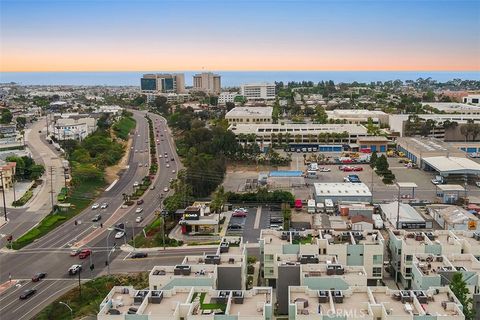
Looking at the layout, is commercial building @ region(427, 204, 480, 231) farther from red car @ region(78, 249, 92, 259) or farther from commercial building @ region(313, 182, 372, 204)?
red car @ region(78, 249, 92, 259)

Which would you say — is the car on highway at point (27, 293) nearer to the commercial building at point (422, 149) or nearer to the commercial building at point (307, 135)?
the commercial building at point (422, 149)

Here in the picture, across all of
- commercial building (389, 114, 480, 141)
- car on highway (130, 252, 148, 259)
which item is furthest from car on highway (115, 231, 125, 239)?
commercial building (389, 114, 480, 141)

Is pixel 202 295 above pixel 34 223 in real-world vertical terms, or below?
above

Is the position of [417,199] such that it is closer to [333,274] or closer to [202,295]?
[333,274]

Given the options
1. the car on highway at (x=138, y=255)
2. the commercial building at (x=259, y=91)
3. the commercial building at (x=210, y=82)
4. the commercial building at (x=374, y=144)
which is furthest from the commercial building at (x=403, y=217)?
the commercial building at (x=210, y=82)

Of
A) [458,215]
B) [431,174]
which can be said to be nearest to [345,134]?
[431,174]

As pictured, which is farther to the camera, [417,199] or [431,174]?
[431,174]

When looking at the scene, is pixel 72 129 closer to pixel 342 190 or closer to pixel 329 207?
pixel 342 190

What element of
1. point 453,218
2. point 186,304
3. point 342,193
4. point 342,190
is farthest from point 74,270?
point 453,218
